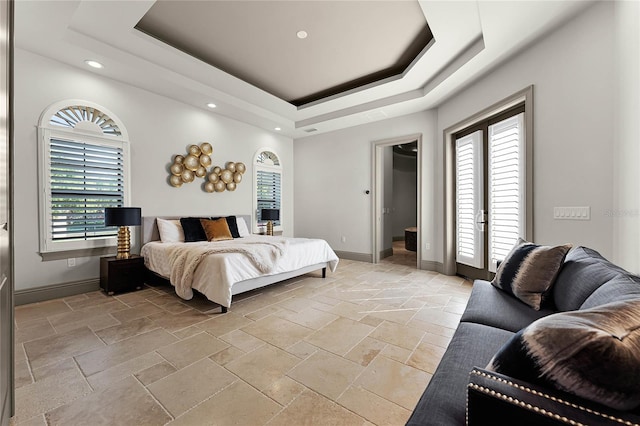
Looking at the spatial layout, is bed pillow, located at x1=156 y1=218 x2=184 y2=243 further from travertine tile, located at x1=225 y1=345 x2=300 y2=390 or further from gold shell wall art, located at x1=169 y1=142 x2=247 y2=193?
travertine tile, located at x1=225 y1=345 x2=300 y2=390

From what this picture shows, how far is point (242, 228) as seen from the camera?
491 centimetres

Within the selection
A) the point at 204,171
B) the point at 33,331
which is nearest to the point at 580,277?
the point at 33,331

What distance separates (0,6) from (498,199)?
437cm

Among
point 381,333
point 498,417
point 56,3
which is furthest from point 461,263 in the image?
point 56,3

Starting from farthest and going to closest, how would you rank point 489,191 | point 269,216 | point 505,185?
1. point 269,216
2. point 489,191
3. point 505,185

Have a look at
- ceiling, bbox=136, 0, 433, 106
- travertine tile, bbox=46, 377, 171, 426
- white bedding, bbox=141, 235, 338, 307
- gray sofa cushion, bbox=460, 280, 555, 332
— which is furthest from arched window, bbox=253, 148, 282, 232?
gray sofa cushion, bbox=460, 280, 555, 332

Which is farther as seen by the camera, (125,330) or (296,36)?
(296,36)

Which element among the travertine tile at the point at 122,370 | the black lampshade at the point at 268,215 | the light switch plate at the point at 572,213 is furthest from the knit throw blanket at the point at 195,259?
the light switch plate at the point at 572,213

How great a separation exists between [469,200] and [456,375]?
11.6 ft

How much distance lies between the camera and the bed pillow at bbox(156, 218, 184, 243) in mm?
3920

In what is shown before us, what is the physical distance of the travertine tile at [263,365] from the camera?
1714 millimetres

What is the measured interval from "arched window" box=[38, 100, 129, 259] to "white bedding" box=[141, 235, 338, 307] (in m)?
0.75

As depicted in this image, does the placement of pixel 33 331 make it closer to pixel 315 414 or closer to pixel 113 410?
pixel 113 410

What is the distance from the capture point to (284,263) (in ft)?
11.1
